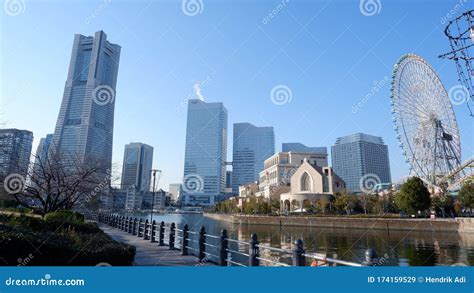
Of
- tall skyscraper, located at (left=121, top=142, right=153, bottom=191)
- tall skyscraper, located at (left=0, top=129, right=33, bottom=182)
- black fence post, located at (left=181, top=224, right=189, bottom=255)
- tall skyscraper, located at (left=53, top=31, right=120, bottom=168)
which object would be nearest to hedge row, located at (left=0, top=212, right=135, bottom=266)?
black fence post, located at (left=181, top=224, right=189, bottom=255)

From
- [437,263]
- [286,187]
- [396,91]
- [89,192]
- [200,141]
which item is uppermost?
[200,141]

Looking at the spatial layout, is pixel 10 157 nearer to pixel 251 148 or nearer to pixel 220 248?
pixel 220 248

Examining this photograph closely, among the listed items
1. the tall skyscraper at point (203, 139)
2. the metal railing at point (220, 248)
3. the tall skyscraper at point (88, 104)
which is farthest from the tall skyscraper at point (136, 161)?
the metal railing at point (220, 248)

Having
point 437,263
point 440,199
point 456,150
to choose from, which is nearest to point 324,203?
point 440,199

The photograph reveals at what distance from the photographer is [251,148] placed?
14838 centimetres

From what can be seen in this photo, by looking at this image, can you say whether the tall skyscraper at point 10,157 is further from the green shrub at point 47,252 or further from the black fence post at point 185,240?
the green shrub at point 47,252

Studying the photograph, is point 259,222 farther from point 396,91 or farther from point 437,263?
point 437,263

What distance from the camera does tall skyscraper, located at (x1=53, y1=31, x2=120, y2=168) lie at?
42.2 m

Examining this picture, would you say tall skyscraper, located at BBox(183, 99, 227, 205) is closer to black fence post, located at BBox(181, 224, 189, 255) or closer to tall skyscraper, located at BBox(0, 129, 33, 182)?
tall skyscraper, located at BBox(0, 129, 33, 182)

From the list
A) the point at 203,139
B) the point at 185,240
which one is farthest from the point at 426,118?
the point at 203,139

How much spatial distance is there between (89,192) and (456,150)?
Result: 49.2m

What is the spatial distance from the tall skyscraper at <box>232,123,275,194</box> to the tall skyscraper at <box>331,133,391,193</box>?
146ft

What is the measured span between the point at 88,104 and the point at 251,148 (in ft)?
338

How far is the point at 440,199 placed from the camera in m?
50.8
